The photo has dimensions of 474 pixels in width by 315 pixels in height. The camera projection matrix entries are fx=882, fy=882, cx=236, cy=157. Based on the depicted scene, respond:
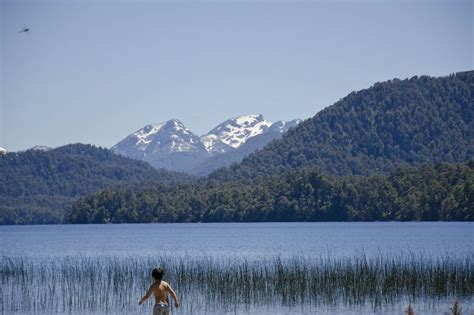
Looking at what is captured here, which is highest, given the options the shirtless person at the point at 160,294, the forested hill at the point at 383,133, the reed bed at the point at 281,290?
the forested hill at the point at 383,133

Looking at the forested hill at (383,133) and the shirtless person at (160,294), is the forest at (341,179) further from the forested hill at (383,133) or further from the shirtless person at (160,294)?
the shirtless person at (160,294)

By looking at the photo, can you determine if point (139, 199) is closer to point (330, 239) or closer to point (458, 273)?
point (330, 239)

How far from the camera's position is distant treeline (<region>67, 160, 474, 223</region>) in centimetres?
9119

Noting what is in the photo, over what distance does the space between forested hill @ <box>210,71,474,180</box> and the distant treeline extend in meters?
22.8

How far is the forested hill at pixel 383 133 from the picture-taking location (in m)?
147

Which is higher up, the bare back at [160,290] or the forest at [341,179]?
the forest at [341,179]

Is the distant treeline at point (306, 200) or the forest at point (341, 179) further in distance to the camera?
the forest at point (341, 179)

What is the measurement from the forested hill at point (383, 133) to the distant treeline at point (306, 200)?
22.8 m

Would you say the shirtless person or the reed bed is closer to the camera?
the shirtless person

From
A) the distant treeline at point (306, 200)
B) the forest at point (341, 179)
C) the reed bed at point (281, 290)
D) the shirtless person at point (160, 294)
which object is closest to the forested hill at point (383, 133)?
the forest at point (341, 179)

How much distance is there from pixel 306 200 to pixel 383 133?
184ft

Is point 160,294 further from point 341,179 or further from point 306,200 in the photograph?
point 341,179

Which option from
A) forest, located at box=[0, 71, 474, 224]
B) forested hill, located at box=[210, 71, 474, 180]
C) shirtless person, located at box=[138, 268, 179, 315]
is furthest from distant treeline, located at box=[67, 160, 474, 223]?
shirtless person, located at box=[138, 268, 179, 315]

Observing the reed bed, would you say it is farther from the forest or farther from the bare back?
the forest
